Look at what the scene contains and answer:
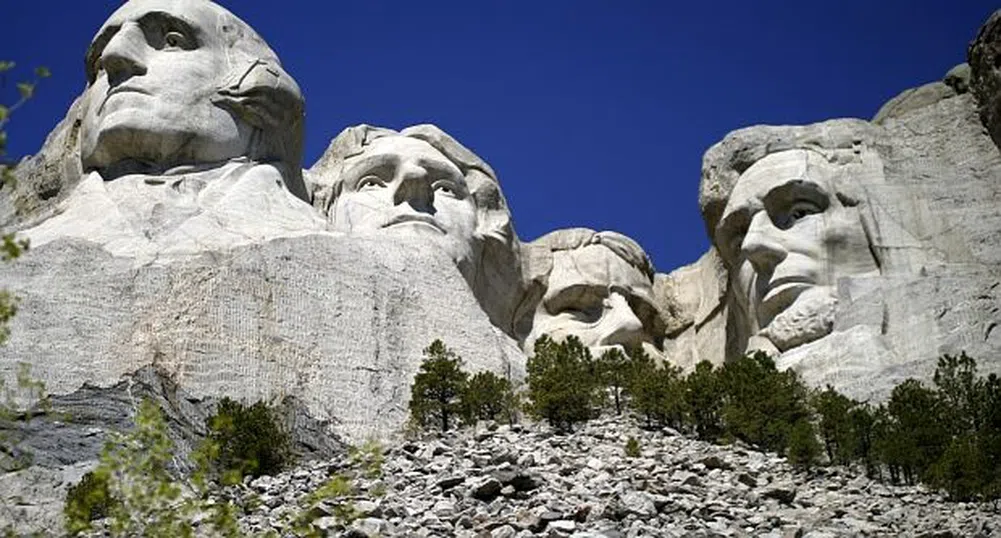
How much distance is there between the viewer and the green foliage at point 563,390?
71.9ft

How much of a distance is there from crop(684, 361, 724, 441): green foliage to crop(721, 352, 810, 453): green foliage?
0.34ft

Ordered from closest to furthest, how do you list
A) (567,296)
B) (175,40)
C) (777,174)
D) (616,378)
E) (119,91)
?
1. (616,378)
2. (119,91)
3. (175,40)
4. (777,174)
5. (567,296)

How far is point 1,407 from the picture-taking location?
12.8 meters

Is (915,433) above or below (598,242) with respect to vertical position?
below

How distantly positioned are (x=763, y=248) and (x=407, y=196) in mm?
4807

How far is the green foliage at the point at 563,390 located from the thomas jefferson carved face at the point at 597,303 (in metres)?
7.25

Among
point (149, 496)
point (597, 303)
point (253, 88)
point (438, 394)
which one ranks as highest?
point (253, 88)

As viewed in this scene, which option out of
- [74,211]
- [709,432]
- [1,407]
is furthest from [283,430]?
[1,407]

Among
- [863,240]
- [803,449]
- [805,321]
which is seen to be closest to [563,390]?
[803,449]

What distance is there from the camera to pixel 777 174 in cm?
3067

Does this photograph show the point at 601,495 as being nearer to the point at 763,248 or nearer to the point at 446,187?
the point at 763,248

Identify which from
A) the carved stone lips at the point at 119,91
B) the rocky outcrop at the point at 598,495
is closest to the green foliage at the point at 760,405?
the rocky outcrop at the point at 598,495

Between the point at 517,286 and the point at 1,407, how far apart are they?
19115 mm

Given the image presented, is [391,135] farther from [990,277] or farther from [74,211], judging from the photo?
[990,277]
